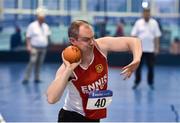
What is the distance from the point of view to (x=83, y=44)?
165 inches

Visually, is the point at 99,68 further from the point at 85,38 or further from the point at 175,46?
the point at 175,46

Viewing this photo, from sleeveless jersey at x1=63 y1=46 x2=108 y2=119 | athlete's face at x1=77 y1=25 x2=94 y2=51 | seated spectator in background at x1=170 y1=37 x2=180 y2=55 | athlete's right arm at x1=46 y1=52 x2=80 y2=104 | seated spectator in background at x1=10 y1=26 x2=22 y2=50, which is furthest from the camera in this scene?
seated spectator in background at x1=10 y1=26 x2=22 y2=50

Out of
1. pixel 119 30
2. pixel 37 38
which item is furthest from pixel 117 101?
pixel 119 30

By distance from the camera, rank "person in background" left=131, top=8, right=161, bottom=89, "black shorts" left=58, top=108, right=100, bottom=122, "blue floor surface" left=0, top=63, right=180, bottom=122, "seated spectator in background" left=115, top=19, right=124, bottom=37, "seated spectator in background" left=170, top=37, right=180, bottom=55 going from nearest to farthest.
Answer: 1. "black shorts" left=58, top=108, right=100, bottom=122
2. "blue floor surface" left=0, top=63, right=180, bottom=122
3. "person in background" left=131, top=8, right=161, bottom=89
4. "seated spectator in background" left=170, top=37, right=180, bottom=55
5. "seated spectator in background" left=115, top=19, right=124, bottom=37

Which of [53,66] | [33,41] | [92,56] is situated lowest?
[53,66]

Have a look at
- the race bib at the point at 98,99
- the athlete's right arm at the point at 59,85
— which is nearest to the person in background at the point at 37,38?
the race bib at the point at 98,99

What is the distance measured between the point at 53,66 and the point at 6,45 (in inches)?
73.1

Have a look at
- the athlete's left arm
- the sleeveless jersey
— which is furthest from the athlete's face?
the athlete's left arm

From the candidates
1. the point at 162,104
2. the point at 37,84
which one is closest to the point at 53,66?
the point at 37,84

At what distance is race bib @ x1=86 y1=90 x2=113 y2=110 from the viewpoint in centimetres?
435

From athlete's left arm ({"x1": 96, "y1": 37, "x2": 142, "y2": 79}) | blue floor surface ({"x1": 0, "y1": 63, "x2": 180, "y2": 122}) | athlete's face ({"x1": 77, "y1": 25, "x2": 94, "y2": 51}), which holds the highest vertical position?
athlete's face ({"x1": 77, "y1": 25, "x2": 94, "y2": 51})

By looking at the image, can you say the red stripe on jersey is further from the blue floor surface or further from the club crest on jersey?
the blue floor surface

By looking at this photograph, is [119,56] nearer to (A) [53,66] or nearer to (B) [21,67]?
(A) [53,66]

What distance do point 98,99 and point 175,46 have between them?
12519mm
